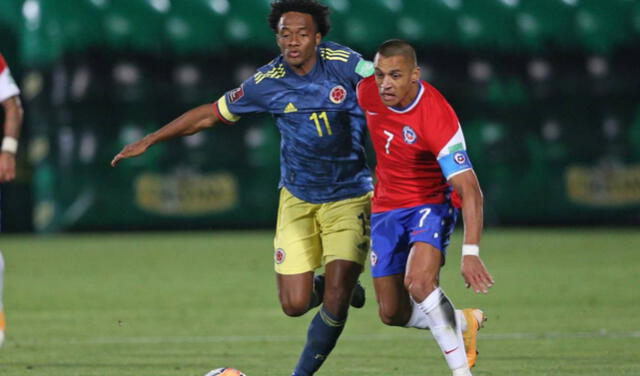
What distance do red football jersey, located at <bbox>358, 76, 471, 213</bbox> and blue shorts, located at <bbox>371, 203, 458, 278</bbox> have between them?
0.16 feet

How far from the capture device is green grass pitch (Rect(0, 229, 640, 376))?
8.31 metres

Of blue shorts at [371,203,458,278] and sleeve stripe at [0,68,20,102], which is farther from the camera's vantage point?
sleeve stripe at [0,68,20,102]

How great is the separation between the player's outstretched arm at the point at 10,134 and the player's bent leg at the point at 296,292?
163 cm

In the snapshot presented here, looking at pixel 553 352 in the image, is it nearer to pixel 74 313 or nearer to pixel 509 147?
pixel 74 313

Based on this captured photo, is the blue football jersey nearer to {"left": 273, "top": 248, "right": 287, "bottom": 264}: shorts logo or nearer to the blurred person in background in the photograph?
{"left": 273, "top": 248, "right": 287, "bottom": 264}: shorts logo

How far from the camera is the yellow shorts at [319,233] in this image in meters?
7.45

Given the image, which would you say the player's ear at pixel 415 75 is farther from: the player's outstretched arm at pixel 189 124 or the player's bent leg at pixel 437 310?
the player's outstretched arm at pixel 189 124

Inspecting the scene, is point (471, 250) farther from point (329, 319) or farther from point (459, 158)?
point (329, 319)

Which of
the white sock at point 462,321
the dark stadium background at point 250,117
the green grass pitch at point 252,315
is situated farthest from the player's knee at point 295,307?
the dark stadium background at point 250,117

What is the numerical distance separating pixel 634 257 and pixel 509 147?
4.86 meters

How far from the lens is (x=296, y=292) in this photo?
24.7 ft

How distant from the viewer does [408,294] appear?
7.15m

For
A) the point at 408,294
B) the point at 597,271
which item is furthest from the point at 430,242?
the point at 597,271

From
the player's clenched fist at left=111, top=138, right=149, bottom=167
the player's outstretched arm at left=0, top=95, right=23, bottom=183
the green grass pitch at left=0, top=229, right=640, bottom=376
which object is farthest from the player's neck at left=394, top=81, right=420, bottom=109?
the player's outstretched arm at left=0, top=95, right=23, bottom=183
